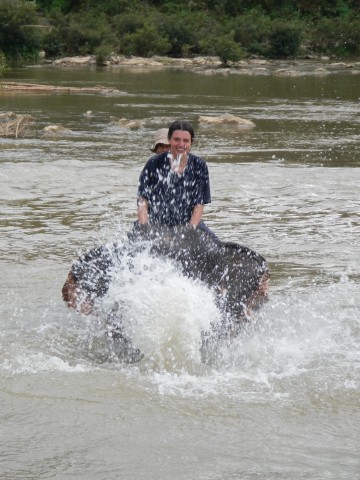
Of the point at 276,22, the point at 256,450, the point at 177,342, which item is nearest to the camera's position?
the point at 256,450

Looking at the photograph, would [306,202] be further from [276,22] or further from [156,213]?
[276,22]

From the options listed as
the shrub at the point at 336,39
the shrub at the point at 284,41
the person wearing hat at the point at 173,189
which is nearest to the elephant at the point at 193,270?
the person wearing hat at the point at 173,189

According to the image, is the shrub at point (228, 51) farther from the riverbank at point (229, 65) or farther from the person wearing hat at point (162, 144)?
the person wearing hat at point (162, 144)

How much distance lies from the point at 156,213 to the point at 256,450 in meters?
2.40

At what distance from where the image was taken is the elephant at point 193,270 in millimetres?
6754

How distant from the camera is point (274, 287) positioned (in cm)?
844

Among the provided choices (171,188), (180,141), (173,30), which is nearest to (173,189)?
(171,188)

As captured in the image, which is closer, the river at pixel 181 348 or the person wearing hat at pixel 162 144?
the river at pixel 181 348

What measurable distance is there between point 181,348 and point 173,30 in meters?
44.0

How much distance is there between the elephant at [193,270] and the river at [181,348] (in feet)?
0.38

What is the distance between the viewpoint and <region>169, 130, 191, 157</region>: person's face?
6.89 metres

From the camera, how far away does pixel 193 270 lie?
6801 mm

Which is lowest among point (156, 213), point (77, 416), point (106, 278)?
point (77, 416)

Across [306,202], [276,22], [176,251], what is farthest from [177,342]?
Result: [276,22]
